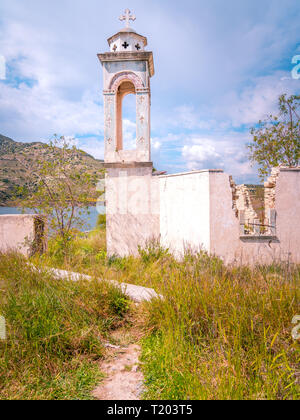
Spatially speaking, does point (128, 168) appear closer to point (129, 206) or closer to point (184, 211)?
point (129, 206)

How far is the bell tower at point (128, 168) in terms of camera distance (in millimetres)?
7133

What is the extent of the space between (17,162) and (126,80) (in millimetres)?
4613

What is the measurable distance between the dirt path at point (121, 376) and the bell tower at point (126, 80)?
5667 millimetres

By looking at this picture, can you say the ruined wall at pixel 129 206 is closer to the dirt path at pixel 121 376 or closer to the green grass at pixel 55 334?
the green grass at pixel 55 334

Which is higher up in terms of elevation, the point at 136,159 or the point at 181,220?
the point at 136,159

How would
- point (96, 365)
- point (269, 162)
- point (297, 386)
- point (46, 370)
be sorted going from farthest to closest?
point (269, 162) < point (96, 365) < point (46, 370) < point (297, 386)

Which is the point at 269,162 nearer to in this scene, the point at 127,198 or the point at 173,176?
the point at 173,176

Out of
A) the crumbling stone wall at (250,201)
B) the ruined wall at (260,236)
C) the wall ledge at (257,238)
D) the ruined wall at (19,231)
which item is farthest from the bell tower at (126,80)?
the crumbling stone wall at (250,201)

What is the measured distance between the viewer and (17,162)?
22.3 ft

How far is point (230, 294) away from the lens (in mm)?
2998

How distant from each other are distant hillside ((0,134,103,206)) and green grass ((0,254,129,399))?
3786 millimetres
